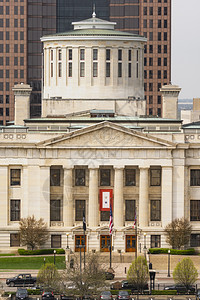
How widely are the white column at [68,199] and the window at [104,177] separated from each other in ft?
14.8

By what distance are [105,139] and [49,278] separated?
3812cm

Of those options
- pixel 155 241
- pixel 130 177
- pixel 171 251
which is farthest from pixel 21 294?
pixel 130 177

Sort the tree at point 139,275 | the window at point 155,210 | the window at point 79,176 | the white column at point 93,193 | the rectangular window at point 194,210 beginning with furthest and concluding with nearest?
the rectangular window at point 194,210 < the window at point 155,210 < the window at point 79,176 < the white column at point 93,193 < the tree at point 139,275

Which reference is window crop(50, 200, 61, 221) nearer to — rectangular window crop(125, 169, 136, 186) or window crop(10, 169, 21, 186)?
window crop(10, 169, 21, 186)

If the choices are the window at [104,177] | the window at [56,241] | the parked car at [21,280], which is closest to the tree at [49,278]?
the parked car at [21,280]

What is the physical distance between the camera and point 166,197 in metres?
170

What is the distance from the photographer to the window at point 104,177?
17088 centimetres

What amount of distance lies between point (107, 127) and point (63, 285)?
4031 centimetres

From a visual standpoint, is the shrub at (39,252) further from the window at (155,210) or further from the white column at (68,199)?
the window at (155,210)

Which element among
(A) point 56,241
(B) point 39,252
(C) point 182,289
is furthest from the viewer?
(A) point 56,241

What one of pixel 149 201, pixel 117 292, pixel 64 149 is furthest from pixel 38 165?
pixel 117 292

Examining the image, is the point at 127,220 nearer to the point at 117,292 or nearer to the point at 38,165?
the point at 38,165

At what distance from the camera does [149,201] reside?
170875 mm

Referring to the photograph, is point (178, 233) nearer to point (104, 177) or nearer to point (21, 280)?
point (104, 177)
